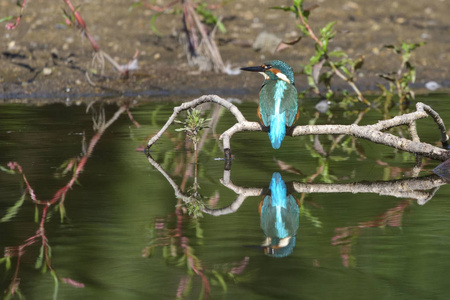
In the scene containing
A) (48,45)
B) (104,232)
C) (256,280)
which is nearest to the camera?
(256,280)

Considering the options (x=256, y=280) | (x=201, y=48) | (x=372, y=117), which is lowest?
(x=256, y=280)

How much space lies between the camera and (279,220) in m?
5.56

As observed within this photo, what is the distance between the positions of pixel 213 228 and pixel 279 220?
42 cm

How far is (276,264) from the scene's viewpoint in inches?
178

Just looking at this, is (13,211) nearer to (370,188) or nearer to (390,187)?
(370,188)

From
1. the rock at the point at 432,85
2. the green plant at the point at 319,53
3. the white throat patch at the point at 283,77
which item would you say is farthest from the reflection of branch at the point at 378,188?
the rock at the point at 432,85

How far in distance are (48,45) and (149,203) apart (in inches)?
398

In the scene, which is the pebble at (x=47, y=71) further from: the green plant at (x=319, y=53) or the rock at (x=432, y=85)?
the rock at (x=432, y=85)

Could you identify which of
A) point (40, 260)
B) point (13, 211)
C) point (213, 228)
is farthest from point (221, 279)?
point (13, 211)

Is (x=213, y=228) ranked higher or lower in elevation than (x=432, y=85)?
lower

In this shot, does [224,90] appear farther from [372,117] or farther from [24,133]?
[24,133]

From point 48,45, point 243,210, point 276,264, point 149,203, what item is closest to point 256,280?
point 276,264

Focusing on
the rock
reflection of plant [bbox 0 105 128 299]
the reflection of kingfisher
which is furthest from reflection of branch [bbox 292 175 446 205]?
the rock

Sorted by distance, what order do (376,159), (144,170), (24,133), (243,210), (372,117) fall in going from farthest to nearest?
1. (372,117)
2. (24,133)
3. (376,159)
4. (144,170)
5. (243,210)
